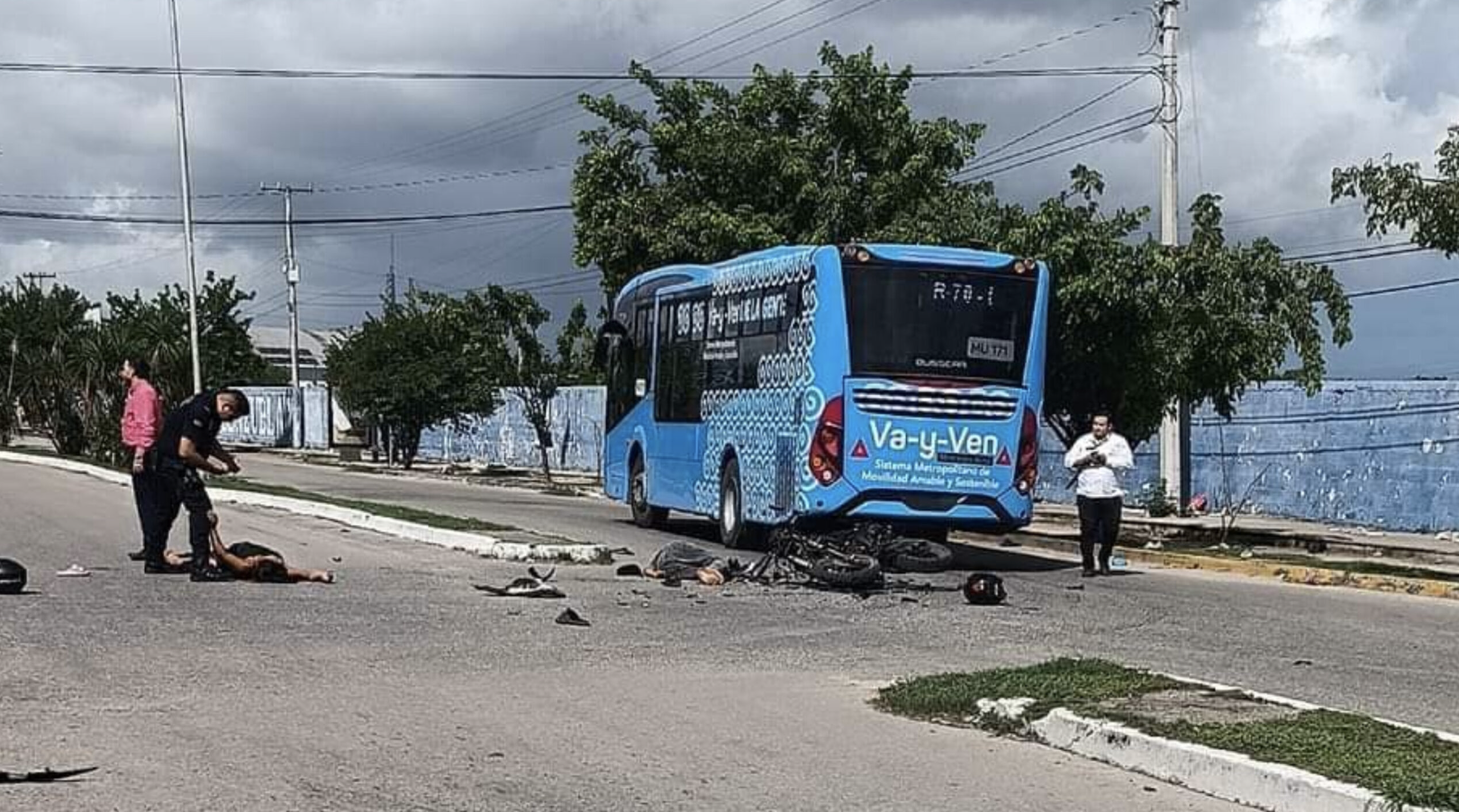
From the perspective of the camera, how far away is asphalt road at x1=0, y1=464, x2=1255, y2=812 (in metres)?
7.40

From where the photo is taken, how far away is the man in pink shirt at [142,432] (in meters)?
15.4

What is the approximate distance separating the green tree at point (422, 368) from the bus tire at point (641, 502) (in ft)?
70.5

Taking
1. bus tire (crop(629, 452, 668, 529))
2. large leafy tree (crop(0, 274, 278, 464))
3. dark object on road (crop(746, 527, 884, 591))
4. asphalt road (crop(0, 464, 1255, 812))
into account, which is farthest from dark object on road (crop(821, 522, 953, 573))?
large leafy tree (crop(0, 274, 278, 464))

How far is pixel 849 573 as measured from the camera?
51.0 ft

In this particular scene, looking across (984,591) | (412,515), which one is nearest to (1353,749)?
(984,591)

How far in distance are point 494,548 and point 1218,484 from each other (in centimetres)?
1524

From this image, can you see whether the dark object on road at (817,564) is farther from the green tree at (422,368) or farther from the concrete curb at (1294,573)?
the green tree at (422,368)

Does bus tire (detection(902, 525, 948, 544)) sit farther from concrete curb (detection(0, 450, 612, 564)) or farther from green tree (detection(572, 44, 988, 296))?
green tree (detection(572, 44, 988, 296))

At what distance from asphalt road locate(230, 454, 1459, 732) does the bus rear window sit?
2168 millimetres

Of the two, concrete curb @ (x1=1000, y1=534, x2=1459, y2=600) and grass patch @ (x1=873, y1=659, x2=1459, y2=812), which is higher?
grass patch @ (x1=873, y1=659, x2=1459, y2=812)

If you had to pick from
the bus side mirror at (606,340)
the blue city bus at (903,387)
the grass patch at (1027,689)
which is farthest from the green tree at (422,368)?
the grass patch at (1027,689)

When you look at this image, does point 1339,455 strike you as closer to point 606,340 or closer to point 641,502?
point 641,502

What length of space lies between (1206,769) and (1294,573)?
37.5 ft

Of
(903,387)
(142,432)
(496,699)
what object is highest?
(903,387)
